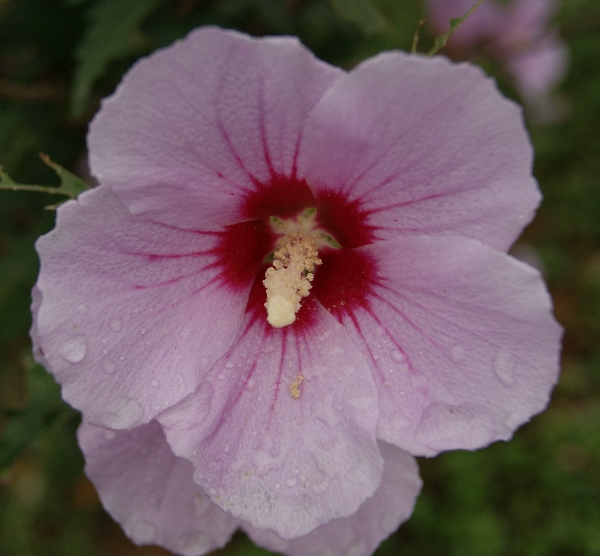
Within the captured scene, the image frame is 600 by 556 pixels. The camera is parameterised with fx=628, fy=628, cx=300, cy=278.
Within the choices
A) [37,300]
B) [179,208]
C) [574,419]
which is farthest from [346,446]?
[574,419]

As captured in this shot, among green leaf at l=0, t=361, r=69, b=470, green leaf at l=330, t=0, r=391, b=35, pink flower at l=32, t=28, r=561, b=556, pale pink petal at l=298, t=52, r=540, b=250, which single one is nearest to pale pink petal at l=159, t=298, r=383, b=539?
pink flower at l=32, t=28, r=561, b=556

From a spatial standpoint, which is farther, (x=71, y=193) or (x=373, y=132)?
(x=71, y=193)

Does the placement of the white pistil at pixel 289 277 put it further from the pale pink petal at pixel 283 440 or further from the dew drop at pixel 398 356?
the dew drop at pixel 398 356

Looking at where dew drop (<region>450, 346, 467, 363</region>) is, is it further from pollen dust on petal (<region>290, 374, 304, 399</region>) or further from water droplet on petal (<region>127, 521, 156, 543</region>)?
water droplet on petal (<region>127, 521, 156, 543</region>)

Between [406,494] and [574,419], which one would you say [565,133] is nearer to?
[574,419]

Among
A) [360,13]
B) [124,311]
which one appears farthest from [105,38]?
[124,311]

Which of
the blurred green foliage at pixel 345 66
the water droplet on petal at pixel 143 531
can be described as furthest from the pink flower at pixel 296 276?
the blurred green foliage at pixel 345 66

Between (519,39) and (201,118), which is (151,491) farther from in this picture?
(519,39)
